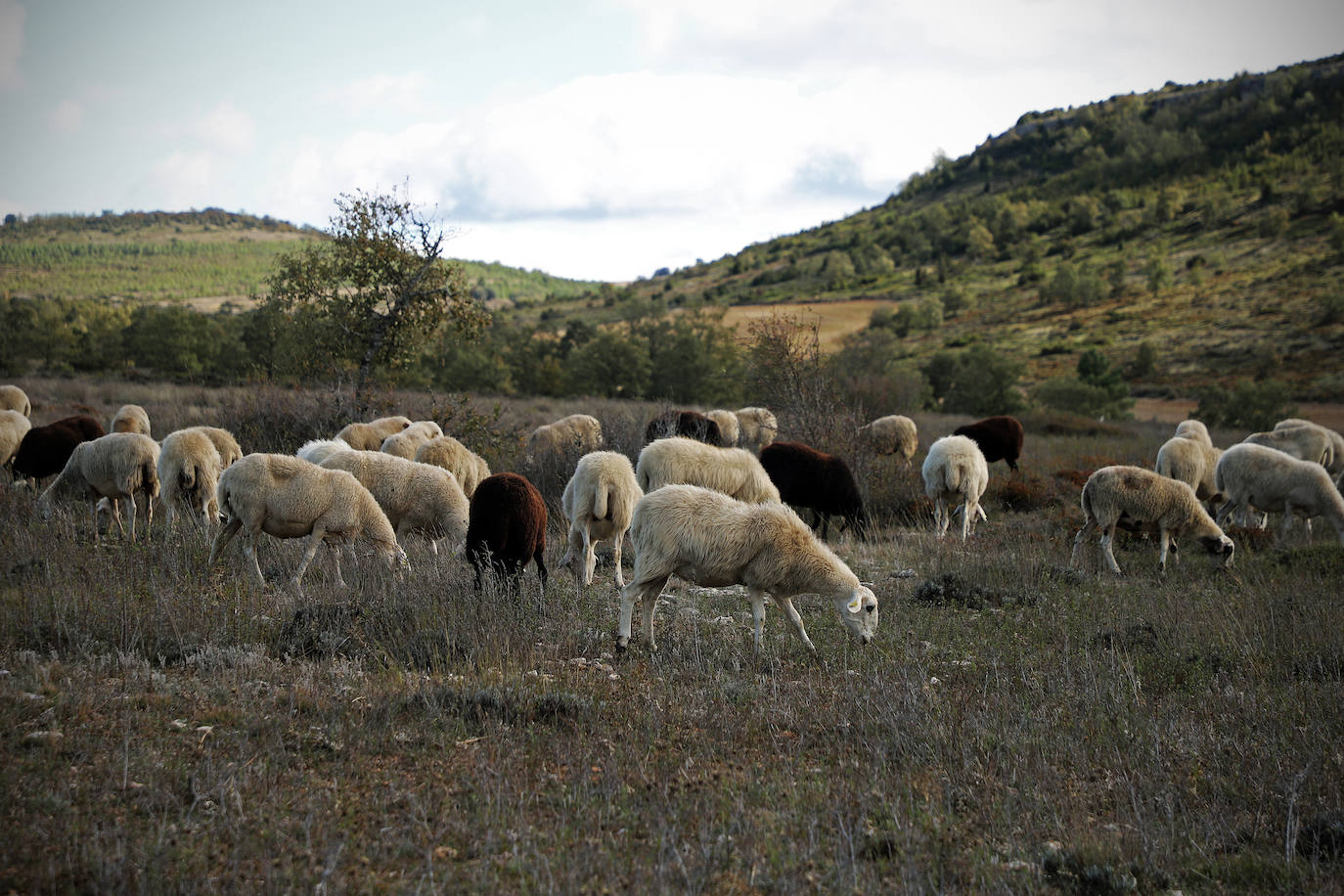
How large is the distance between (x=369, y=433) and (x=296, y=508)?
22.5 feet

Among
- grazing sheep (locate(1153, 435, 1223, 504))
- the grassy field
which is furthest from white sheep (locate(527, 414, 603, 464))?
grazing sheep (locate(1153, 435, 1223, 504))

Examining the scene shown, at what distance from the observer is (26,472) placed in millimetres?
13156

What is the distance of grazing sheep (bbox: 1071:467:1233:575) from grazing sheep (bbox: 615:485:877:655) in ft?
19.8

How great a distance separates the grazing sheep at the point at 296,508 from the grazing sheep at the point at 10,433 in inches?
314

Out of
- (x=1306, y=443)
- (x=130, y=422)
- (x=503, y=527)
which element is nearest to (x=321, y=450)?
(x=503, y=527)

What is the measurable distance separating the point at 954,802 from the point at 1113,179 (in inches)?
4903

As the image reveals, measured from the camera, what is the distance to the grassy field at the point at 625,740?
3881 millimetres

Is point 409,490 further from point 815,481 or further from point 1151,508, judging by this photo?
point 1151,508

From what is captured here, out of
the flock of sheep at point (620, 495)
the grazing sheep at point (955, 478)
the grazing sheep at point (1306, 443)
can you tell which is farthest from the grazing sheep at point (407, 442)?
the grazing sheep at point (1306, 443)

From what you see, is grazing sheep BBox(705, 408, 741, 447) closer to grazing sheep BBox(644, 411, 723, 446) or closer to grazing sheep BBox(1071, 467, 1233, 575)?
grazing sheep BBox(644, 411, 723, 446)

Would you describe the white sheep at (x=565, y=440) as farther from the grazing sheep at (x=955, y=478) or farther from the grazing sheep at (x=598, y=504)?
the grazing sheep at (x=955, y=478)

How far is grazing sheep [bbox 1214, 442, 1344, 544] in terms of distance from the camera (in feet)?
42.9

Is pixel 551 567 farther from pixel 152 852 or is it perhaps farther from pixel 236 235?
pixel 236 235

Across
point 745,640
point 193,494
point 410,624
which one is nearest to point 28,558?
point 193,494
